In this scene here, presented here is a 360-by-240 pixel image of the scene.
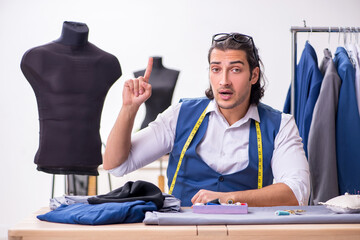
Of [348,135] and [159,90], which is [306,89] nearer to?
[348,135]

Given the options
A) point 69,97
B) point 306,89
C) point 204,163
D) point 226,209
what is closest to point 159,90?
point 69,97

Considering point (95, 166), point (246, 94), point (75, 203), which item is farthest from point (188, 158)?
point (95, 166)

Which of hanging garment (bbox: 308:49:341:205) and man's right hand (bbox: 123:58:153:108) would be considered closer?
man's right hand (bbox: 123:58:153:108)

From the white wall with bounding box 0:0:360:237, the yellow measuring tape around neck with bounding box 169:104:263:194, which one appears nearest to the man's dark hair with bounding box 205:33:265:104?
the yellow measuring tape around neck with bounding box 169:104:263:194

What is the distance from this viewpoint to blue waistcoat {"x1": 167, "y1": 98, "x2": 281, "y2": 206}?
220cm

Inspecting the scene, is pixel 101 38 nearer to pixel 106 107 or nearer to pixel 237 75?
pixel 106 107

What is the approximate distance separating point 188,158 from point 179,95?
121 inches

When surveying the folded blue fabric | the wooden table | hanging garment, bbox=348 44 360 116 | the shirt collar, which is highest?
hanging garment, bbox=348 44 360 116

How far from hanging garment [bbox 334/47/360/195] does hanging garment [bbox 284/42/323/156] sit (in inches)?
5.7

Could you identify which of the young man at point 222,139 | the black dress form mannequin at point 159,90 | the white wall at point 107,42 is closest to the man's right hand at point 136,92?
the young man at point 222,139

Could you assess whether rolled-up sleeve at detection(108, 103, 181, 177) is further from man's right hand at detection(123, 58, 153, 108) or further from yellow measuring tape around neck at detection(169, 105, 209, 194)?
man's right hand at detection(123, 58, 153, 108)

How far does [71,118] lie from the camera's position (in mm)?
2928

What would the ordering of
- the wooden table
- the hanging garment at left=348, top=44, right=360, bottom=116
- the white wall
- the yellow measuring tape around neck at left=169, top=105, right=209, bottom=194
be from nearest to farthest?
the wooden table
the yellow measuring tape around neck at left=169, top=105, right=209, bottom=194
the hanging garment at left=348, top=44, right=360, bottom=116
the white wall

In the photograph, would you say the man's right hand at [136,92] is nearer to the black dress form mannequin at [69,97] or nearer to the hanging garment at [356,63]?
the black dress form mannequin at [69,97]
